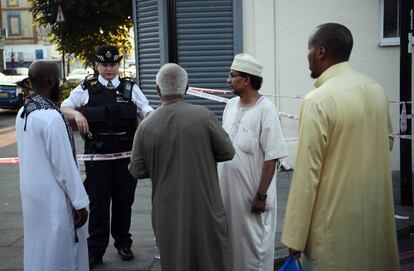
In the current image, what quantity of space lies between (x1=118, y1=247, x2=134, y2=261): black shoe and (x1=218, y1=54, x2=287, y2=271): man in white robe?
1.50m

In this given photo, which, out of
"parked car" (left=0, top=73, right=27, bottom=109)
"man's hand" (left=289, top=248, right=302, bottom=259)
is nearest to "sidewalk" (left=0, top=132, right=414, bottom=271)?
"man's hand" (left=289, top=248, right=302, bottom=259)

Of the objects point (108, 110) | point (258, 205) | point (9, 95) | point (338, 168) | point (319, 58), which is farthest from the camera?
point (9, 95)

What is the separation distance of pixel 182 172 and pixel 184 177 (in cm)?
4

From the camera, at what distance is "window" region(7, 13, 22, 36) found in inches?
2195

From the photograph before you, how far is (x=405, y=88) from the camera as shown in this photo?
6.84 metres

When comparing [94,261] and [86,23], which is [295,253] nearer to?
[94,261]

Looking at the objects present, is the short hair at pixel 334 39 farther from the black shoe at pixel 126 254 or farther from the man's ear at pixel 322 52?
the black shoe at pixel 126 254

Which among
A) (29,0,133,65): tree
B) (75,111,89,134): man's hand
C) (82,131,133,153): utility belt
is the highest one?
(29,0,133,65): tree

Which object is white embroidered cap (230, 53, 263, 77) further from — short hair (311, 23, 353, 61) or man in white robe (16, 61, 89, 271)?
man in white robe (16, 61, 89, 271)

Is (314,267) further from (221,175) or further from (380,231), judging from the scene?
(221,175)

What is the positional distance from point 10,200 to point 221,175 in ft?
15.9

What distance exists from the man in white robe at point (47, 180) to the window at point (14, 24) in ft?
183

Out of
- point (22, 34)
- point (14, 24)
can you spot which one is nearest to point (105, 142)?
point (22, 34)

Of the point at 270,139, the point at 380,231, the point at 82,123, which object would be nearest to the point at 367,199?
the point at 380,231
